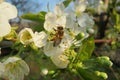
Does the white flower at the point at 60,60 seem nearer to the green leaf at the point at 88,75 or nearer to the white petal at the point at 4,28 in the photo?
the green leaf at the point at 88,75

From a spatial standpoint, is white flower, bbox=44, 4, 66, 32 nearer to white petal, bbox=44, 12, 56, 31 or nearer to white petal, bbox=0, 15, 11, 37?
white petal, bbox=44, 12, 56, 31

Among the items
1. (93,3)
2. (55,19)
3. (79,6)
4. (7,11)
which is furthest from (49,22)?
(93,3)

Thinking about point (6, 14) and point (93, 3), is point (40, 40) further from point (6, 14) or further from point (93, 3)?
point (93, 3)

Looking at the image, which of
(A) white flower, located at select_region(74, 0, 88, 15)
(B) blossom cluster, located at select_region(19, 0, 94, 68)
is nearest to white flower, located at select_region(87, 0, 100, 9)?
(A) white flower, located at select_region(74, 0, 88, 15)

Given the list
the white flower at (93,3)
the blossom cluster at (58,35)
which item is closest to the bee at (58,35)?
the blossom cluster at (58,35)

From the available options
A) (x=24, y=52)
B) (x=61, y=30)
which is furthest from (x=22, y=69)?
(x=61, y=30)

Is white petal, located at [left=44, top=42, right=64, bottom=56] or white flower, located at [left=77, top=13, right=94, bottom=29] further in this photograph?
white flower, located at [left=77, top=13, right=94, bottom=29]

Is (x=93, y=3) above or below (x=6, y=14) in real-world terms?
below

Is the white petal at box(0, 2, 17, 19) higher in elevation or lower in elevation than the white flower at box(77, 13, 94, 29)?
higher
